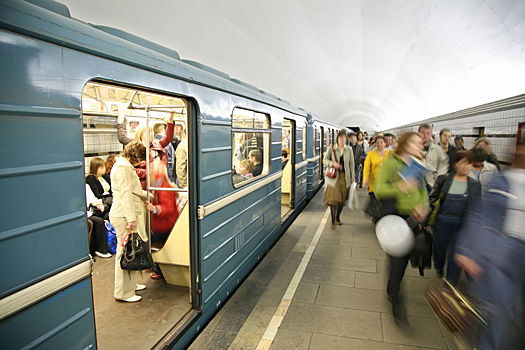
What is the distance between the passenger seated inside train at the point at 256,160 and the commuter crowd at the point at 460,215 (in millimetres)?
1687

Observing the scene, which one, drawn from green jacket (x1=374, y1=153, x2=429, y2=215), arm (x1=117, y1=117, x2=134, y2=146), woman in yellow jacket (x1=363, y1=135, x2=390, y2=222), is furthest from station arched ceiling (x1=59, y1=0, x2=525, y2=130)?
green jacket (x1=374, y1=153, x2=429, y2=215)

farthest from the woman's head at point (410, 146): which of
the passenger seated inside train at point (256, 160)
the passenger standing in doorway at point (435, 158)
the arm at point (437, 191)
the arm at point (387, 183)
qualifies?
the passenger standing in doorway at point (435, 158)

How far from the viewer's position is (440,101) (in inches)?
517

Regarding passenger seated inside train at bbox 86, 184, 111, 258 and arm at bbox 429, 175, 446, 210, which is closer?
arm at bbox 429, 175, 446, 210

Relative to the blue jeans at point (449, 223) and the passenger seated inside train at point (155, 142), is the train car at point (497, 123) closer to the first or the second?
the blue jeans at point (449, 223)

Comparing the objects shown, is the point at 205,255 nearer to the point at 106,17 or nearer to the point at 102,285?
the point at 102,285

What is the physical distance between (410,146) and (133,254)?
3033 millimetres

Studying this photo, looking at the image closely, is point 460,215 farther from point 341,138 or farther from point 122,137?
point 122,137

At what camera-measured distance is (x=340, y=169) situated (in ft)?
21.8

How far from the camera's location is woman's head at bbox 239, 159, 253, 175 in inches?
186

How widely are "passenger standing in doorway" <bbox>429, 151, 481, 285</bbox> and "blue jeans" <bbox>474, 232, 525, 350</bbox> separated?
1328 millimetres

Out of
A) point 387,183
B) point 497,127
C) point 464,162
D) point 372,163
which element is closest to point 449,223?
point 464,162

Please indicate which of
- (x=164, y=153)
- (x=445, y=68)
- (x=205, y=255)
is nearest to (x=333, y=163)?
(x=164, y=153)

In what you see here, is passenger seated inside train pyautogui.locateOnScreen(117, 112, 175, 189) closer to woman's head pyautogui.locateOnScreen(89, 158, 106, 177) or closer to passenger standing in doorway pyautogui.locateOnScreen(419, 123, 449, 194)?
woman's head pyautogui.locateOnScreen(89, 158, 106, 177)
